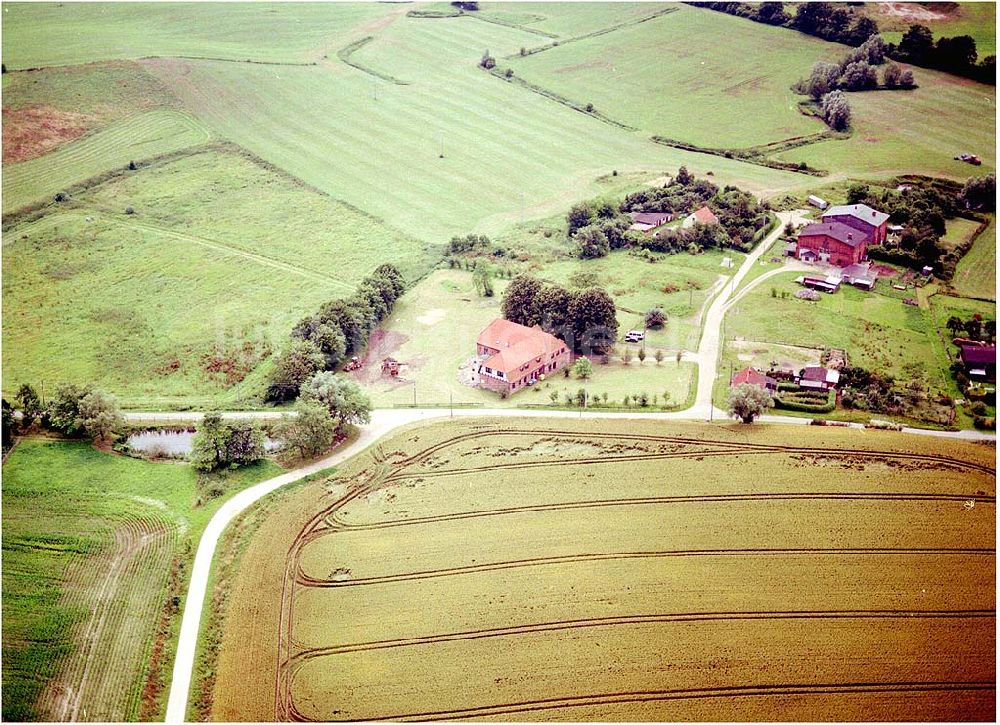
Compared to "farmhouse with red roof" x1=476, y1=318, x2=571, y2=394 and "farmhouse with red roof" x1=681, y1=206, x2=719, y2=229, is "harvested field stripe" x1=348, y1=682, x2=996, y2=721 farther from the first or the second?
"farmhouse with red roof" x1=681, y1=206, x2=719, y2=229

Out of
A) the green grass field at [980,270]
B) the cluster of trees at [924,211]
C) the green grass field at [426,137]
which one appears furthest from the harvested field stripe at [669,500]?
the green grass field at [426,137]

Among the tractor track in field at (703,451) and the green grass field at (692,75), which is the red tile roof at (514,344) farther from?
the green grass field at (692,75)

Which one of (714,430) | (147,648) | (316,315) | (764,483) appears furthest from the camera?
(316,315)

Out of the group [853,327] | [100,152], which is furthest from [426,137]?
[853,327]

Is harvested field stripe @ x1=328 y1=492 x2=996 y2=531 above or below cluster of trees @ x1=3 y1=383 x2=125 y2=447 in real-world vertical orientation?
above

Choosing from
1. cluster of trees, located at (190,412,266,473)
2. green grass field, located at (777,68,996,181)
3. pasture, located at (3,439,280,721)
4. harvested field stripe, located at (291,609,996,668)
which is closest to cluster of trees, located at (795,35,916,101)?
green grass field, located at (777,68,996,181)

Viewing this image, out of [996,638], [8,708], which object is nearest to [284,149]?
[8,708]

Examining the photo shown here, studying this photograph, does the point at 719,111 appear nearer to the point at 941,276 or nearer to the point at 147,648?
the point at 941,276
